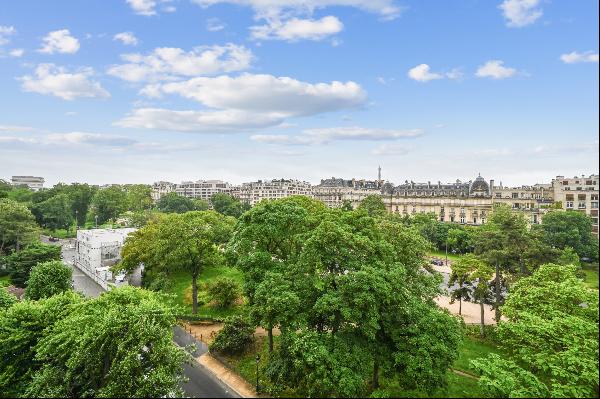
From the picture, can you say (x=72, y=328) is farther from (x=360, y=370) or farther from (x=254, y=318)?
(x=360, y=370)

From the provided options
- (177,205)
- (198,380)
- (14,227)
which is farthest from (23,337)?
(177,205)

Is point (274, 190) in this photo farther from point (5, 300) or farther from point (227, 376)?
point (227, 376)

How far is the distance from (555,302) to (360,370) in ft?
41.1

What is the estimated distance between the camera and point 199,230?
34.5m

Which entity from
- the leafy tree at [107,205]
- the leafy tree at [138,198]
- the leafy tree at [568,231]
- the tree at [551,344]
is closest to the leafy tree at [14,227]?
the leafy tree at [107,205]

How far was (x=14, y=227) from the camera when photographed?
5194 cm

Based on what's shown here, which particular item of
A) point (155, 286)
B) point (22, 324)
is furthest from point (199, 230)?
point (22, 324)

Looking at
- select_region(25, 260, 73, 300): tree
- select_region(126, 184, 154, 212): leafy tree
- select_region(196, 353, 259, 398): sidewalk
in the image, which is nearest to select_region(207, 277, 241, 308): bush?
select_region(196, 353, 259, 398): sidewalk

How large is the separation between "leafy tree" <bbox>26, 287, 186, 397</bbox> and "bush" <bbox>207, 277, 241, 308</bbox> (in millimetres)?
15939

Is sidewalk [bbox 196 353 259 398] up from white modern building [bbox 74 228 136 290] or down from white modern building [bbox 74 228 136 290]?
down

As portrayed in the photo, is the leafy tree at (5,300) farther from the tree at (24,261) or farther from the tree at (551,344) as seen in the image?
the tree at (551,344)

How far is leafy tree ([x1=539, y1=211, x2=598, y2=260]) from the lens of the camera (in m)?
53.8

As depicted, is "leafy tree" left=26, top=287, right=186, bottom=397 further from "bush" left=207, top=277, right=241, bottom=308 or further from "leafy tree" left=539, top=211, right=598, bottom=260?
"leafy tree" left=539, top=211, right=598, bottom=260

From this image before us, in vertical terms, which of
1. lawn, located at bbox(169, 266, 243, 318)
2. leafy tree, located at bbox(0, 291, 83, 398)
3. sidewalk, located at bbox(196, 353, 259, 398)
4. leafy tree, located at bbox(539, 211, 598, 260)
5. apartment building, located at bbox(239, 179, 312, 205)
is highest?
apartment building, located at bbox(239, 179, 312, 205)
